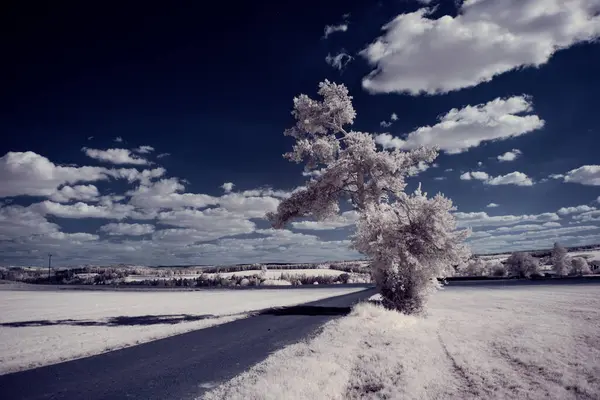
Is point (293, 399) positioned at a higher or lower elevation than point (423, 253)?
lower

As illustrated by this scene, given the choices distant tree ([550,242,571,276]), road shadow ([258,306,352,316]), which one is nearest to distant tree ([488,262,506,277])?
distant tree ([550,242,571,276])

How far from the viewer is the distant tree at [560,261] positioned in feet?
311

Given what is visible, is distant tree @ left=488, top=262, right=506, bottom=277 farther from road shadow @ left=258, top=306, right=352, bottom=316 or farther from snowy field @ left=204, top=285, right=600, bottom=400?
snowy field @ left=204, top=285, right=600, bottom=400

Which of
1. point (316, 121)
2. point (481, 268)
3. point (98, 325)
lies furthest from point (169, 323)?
point (481, 268)

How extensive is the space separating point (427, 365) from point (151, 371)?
7693 mm

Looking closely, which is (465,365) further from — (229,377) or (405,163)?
(405,163)

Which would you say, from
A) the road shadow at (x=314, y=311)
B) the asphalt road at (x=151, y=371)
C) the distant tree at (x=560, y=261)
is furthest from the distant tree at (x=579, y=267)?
the asphalt road at (x=151, y=371)

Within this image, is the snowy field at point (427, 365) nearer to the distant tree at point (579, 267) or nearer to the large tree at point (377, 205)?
the large tree at point (377, 205)

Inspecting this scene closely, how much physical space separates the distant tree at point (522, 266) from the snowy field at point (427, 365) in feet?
288

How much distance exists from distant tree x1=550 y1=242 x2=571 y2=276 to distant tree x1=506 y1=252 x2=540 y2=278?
4.52 m

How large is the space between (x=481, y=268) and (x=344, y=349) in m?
114

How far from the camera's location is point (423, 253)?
67.1 ft

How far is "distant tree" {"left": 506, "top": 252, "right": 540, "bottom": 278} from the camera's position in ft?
303

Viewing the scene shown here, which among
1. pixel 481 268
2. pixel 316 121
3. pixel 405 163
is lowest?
pixel 481 268
